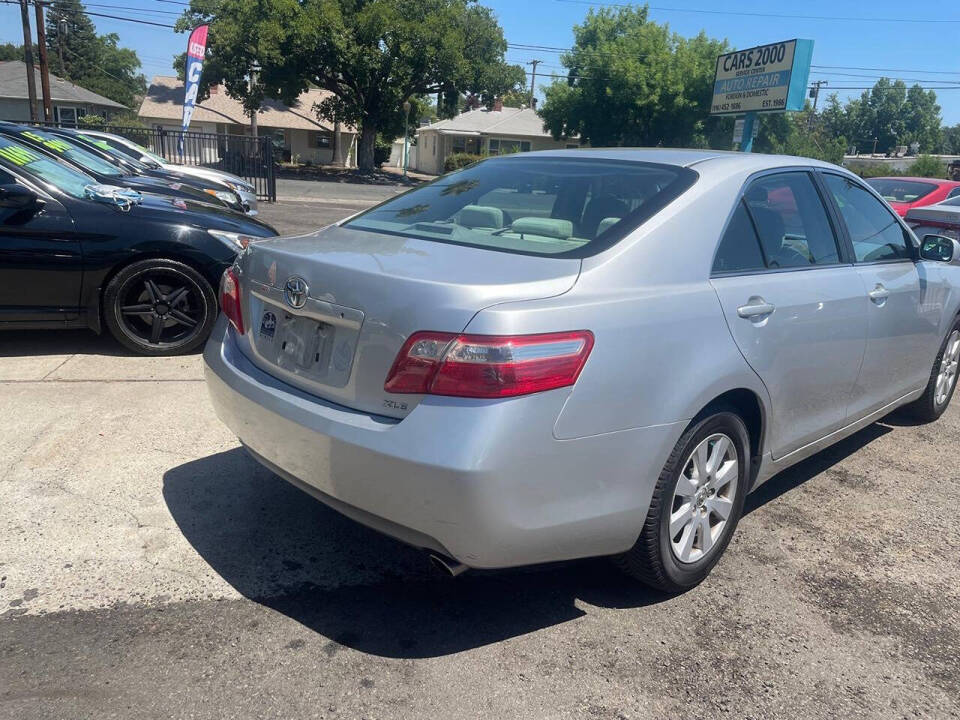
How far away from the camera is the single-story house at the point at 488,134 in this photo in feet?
179

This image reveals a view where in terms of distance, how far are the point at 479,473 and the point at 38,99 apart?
191ft

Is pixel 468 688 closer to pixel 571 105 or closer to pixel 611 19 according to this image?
pixel 571 105

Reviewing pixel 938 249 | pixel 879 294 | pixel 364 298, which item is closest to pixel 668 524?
pixel 364 298

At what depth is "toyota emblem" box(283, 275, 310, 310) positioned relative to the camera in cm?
274

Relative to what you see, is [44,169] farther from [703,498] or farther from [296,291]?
[703,498]

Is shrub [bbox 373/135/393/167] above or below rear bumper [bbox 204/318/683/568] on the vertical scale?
above

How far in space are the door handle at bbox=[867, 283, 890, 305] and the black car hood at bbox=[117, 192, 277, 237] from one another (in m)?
4.23

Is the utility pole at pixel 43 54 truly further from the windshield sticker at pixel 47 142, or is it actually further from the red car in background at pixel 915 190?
the red car in background at pixel 915 190

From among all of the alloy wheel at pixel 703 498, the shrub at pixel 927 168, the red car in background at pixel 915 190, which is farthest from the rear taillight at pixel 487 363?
the shrub at pixel 927 168

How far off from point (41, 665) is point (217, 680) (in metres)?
0.56

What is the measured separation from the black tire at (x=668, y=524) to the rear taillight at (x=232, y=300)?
1735 mm

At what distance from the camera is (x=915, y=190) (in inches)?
508

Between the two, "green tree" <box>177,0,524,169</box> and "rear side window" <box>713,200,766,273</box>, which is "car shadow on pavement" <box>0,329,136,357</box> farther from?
"green tree" <box>177,0,524,169</box>

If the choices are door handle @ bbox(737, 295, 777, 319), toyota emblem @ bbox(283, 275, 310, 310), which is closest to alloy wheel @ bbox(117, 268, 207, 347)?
toyota emblem @ bbox(283, 275, 310, 310)
